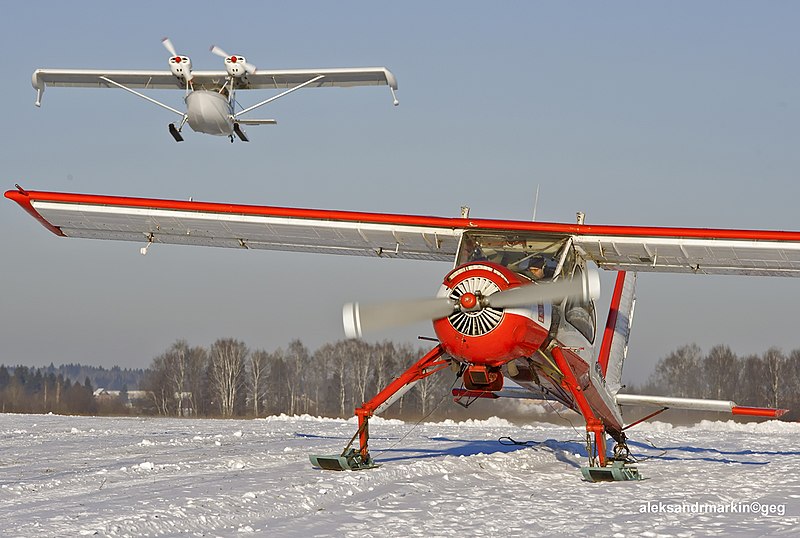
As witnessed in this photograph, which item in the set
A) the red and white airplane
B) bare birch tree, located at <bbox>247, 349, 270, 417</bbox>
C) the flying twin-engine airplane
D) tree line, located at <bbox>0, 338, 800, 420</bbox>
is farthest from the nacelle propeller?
Result: bare birch tree, located at <bbox>247, 349, 270, 417</bbox>

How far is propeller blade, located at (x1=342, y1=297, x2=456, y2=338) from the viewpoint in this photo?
1073cm

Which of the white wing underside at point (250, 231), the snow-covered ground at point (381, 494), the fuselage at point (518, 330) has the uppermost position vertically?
the white wing underside at point (250, 231)

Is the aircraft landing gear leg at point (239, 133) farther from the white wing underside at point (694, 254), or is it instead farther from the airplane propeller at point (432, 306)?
the airplane propeller at point (432, 306)

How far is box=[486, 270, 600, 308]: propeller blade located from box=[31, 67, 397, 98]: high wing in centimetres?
1800

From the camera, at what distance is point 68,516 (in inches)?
294

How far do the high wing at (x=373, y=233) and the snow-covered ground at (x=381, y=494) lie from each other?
3.09 m

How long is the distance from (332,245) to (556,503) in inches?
256

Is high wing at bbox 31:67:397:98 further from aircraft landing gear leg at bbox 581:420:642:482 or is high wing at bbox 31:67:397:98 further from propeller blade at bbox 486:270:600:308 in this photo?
aircraft landing gear leg at bbox 581:420:642:482

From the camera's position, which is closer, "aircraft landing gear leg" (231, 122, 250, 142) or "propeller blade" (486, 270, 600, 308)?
"propeller blade" (486, 270, 600, 308)

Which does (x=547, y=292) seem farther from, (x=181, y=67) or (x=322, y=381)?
(x=322, y=381)

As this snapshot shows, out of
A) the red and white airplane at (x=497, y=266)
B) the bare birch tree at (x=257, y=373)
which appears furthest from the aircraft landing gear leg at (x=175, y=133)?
the bare birch tree at (x=257, y=373)

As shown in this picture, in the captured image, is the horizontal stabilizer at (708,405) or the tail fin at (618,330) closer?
the horizontal stabilizer at (708,405)

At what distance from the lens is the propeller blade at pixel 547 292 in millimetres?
10438

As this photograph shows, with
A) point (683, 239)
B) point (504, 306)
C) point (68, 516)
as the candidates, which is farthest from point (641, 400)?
point (68, 516)
